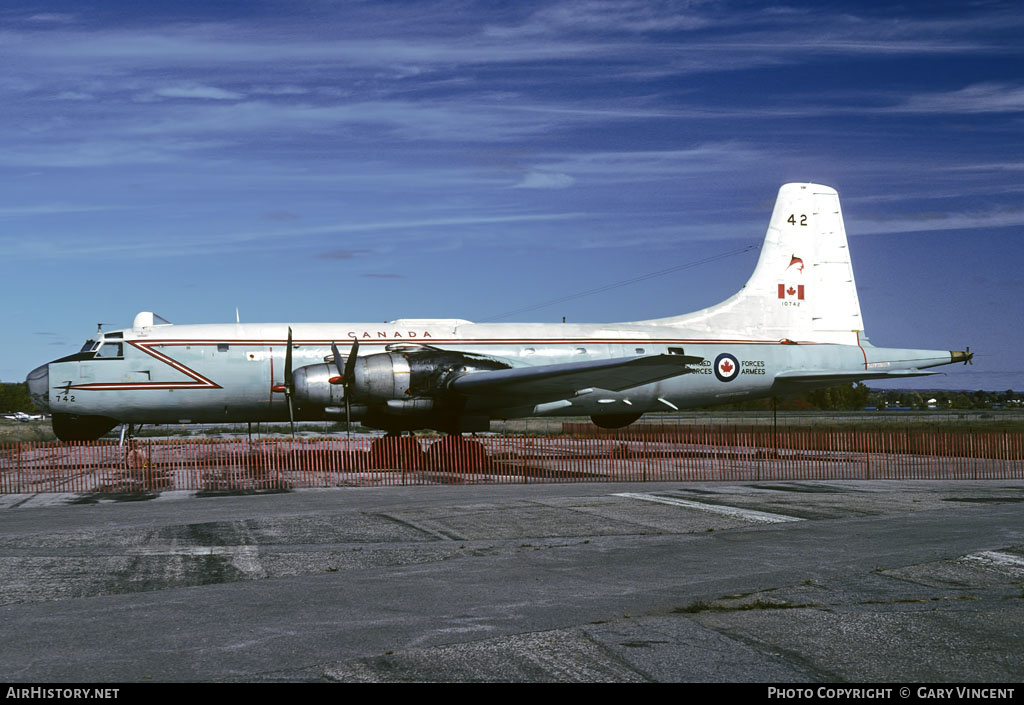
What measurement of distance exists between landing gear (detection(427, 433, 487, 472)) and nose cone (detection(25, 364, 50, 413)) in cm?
1156

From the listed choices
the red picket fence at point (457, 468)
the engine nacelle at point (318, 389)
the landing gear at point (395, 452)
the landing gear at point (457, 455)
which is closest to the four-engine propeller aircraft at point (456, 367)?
the engine nacelle at point (318, 389)

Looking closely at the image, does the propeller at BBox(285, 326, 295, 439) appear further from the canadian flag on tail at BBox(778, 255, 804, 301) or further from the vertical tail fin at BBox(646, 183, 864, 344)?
the canadian flag on tail at BBox(778, 255, 804, 301)

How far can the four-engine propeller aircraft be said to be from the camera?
1060 inches

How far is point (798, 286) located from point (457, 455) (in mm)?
15693

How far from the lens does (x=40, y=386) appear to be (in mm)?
27641

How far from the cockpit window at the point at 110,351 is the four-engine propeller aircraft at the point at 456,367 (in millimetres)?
42

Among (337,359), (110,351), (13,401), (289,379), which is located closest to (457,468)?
(337,359)

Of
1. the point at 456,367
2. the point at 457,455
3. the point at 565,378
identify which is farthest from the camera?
the point at 457,455

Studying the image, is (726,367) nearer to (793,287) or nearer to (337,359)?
(793,287)

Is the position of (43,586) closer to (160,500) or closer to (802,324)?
(160,500)

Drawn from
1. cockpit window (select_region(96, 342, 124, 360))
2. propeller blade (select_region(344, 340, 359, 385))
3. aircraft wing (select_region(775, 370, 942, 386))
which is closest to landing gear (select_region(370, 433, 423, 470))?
propeller blade (select_region(344, 340, 359, 385))

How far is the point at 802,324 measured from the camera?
115 feet
